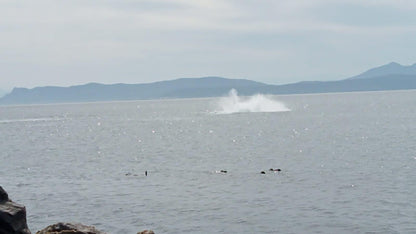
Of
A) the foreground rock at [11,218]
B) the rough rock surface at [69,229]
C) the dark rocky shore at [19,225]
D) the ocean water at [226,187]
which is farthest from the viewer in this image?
the ocean water at [226,187]

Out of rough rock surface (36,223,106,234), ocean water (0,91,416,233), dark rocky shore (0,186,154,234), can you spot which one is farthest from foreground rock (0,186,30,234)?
ocean water (0,91,416,233)

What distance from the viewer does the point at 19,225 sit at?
1010 inches

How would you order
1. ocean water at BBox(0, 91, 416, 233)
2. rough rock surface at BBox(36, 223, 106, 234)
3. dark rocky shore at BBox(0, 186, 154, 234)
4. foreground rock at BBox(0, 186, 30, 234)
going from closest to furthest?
rough rock surface at BBox(36, 223, 106, 234) → dark rocky shore at BBox(0, 186, 154, 234) → foreground rock at BBox(0, 186, 30, 234) → ocean water at BBox(0, 91, 416, 233)

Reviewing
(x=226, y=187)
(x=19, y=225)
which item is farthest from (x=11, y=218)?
(x=226, y=187)

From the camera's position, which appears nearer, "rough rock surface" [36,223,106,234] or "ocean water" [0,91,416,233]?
"rough rock surface" [36,223,106,234]

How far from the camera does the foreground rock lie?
25047mm

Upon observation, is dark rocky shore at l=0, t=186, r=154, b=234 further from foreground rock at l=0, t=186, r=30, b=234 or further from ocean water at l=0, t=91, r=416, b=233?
ocean water at l=0, t=91, r=416, b=233

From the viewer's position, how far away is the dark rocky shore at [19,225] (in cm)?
2350

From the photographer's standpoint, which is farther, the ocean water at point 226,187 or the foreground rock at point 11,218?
the ocean water at point 226,187

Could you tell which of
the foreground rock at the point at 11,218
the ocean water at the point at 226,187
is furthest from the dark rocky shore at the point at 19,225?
the ocean water at the point at 226,187

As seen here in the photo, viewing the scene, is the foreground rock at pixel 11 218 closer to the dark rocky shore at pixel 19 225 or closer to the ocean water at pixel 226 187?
the dark rocky shore at pixel 19 225

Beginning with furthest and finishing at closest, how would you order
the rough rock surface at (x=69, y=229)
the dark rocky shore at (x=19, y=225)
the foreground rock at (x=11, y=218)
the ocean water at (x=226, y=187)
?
the ocean water at (x=226, y=187), the foreground rock at (x=11, y=218), the dark rocky shore at (x=19, y=225), the rough rock surface at (x=69, y=229)

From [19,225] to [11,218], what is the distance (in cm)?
61

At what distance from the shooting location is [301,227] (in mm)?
37312
